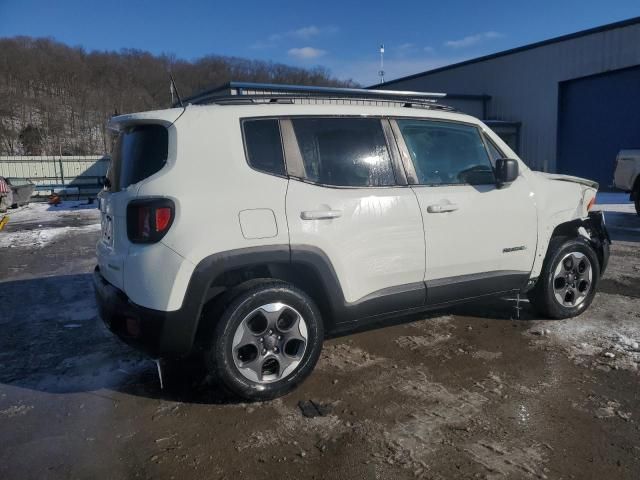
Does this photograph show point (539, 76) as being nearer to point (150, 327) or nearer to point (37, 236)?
point (37, 236)

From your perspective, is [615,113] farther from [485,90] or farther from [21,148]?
[21,148]

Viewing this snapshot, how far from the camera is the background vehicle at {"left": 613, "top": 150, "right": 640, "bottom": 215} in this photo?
11.1m

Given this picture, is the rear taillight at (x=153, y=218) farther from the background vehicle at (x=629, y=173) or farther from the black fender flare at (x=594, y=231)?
the background vehicle at (x=629, y=173)

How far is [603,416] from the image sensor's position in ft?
9.45

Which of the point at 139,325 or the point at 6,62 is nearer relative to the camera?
the point at 139,325

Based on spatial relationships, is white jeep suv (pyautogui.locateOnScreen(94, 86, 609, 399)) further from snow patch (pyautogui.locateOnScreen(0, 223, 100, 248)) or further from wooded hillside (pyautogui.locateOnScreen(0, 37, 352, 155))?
wooded hillside (pyautogui.locateOnScreen(0, 37, 352, 155))

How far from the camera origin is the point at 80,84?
224ft

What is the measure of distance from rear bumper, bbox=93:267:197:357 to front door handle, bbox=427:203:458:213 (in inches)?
72.9

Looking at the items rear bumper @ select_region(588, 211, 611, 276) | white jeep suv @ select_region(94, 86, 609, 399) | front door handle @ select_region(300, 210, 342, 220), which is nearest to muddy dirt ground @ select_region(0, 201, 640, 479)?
white jeep suv @ select_region(94, 86, 609, 399)

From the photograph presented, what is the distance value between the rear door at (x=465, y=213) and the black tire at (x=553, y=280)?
0.30 m

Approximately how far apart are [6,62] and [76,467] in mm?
79755

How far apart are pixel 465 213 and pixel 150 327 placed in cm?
239

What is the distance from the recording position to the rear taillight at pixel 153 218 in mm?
2809

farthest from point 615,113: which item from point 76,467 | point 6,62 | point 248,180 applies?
point 6,62
